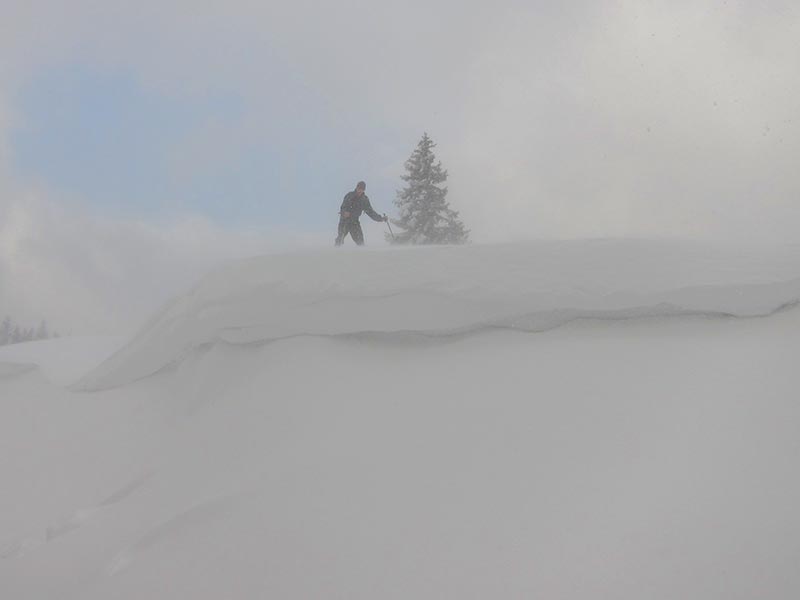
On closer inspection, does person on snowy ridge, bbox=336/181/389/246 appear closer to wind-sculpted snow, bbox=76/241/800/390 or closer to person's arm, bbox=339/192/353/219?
person's arm, bbox=339/192/353/219

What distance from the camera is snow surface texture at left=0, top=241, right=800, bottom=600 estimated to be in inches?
78.5

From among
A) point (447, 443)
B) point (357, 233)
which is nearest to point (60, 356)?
point (357, 233)

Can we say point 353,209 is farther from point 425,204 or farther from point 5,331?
point 5,331

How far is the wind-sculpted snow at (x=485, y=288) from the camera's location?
3.33 m

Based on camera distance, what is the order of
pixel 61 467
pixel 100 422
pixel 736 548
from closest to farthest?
pixel 736 548 → pixel 61 467 → pixel 100 422

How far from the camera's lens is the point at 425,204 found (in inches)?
639

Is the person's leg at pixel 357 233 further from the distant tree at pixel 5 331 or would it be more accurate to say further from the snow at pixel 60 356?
the distant tree at pixel 5 331

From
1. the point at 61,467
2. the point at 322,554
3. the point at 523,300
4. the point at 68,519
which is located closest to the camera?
the point at 322,554

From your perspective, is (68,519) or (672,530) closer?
(672,530)

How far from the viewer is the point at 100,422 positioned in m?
4.58

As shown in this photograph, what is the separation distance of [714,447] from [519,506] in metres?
0.82

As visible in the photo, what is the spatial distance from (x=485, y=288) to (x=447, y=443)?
1.21 metres

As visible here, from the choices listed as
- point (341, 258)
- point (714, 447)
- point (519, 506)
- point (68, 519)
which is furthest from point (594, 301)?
point (68, 519)

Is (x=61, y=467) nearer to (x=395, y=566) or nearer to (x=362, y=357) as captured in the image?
(x=362, y=357)
